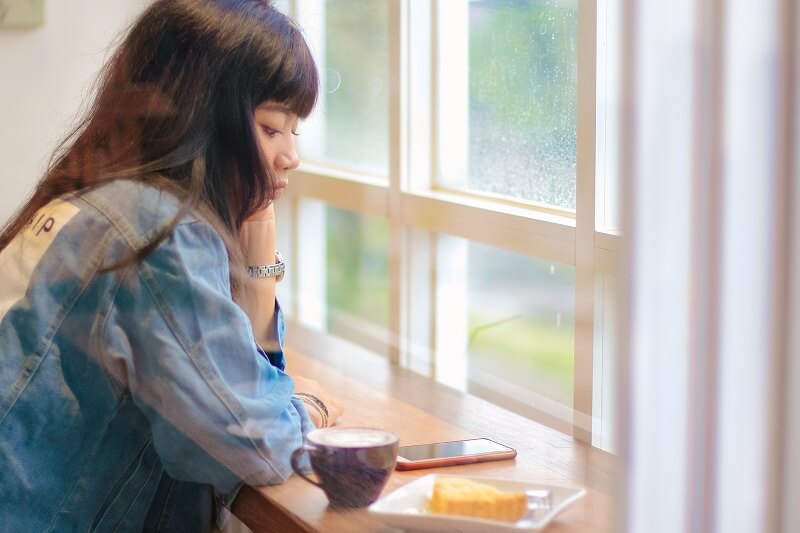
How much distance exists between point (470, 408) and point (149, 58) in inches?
18.5

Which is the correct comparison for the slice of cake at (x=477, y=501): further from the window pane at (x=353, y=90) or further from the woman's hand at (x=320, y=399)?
the window pane at (x=353, y=90)

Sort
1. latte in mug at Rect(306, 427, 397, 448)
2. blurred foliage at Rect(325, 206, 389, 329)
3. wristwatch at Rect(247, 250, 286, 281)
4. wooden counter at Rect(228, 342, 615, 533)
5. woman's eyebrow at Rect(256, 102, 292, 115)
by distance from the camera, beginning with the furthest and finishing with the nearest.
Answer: blurred foliage at Rect(325, 206, 389, 329), wristwatch at Rect(247, 250, 286, 281), woman's eyebrow at Rect(256, 102, 292, 115), latte in mug at Rect(306, 427, 397, 448), wooden counter at Rect(228, 342, 615, 533)

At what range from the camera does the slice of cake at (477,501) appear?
76 centimetres

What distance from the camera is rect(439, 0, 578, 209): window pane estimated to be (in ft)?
3.50

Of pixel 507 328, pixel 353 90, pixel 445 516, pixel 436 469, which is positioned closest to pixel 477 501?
pixel 445 516

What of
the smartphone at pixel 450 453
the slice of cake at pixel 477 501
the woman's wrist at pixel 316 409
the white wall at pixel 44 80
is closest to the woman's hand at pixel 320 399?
the woman's wrist at pixel 316 409

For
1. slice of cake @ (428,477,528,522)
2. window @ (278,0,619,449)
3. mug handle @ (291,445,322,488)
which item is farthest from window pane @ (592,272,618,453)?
mug handle @ (291,445,322,488)

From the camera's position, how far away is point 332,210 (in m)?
1.46

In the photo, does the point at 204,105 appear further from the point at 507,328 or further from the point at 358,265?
the point at 358,265

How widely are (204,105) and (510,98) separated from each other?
427 mm

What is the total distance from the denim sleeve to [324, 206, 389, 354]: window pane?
55cm

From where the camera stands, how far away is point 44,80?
44.6 inches

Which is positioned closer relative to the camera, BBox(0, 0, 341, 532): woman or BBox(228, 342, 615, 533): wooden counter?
BBox(228, 342, 615, 533): wooden counter

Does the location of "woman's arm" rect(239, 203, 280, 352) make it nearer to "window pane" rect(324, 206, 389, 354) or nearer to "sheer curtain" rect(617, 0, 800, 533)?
"window pane" rect(324, 206, 389, 354)
